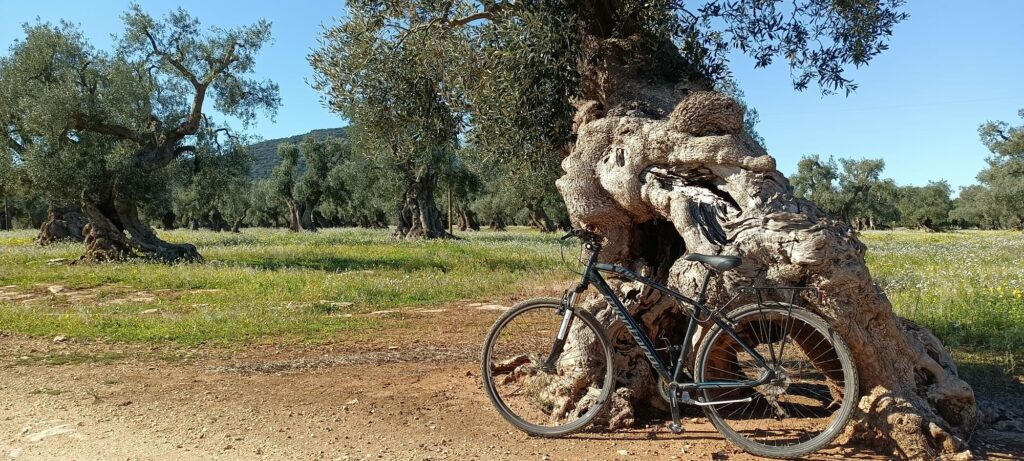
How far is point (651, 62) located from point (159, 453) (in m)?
5.43

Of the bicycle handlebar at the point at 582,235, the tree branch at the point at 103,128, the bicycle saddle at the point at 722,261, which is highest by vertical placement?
the tree branch at the point at 103,128

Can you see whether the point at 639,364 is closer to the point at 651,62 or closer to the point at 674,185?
the point at 674,185

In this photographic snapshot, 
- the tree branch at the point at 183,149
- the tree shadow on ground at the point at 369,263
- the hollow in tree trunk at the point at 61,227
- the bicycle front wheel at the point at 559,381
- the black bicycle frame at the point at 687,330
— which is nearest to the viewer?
the black bicycle frame at the point at 687,330

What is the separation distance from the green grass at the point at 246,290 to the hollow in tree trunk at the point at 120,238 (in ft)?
3.57

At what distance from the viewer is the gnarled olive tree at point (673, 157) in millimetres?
4215

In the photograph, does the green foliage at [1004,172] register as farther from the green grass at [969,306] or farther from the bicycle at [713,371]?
the bicycle at [713,371]

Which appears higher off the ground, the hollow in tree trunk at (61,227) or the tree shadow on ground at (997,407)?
the hollow in tree trunk at (61,227)

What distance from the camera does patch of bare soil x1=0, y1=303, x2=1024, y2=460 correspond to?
425 centimetres

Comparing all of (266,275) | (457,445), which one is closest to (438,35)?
(457,445)

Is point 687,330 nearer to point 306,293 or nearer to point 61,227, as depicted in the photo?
point 306,293

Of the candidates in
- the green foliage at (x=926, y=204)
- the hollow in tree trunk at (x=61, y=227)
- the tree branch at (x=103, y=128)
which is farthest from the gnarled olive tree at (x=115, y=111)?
the green foliage at (x=926, y=204)

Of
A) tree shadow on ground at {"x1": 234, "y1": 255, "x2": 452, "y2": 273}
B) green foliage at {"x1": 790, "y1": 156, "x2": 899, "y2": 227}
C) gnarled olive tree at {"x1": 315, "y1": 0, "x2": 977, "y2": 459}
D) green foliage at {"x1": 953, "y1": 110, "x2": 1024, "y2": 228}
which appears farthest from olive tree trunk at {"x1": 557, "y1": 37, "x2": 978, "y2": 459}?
green foliage at {"x1": 790, "y1": 156, "x2": 899, "y2": 227}

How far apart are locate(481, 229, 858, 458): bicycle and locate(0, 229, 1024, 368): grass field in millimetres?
3455

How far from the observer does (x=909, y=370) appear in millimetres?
4352
